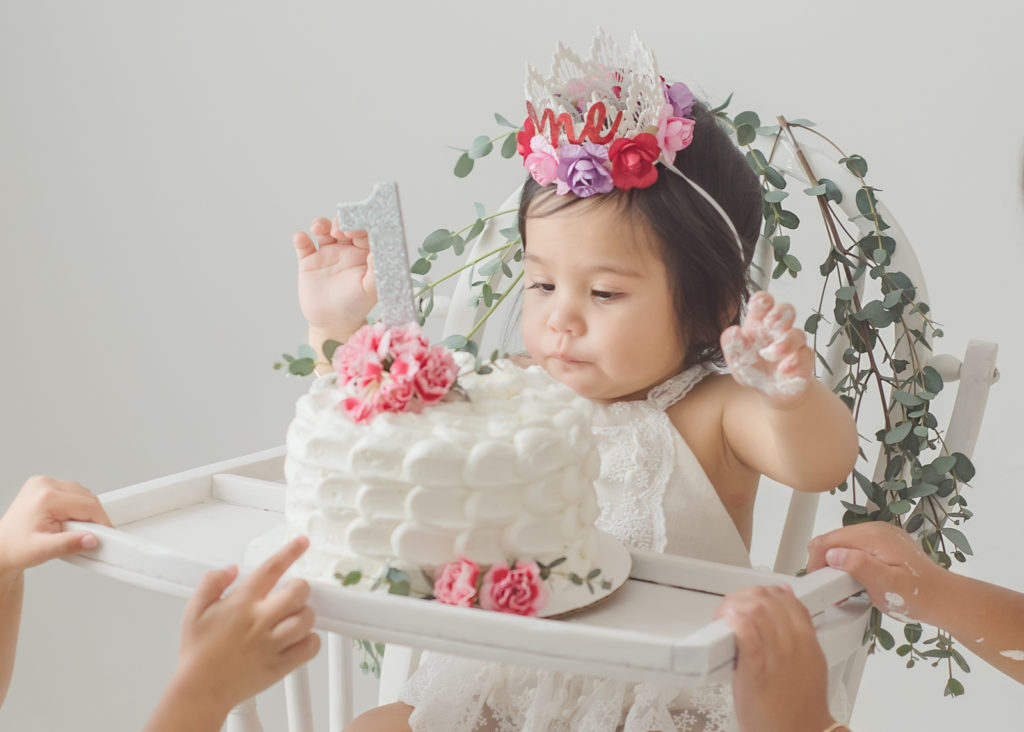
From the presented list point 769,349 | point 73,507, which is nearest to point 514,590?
point 769,349

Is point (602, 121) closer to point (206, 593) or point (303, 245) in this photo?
point (303, 245)

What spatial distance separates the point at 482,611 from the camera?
772mm

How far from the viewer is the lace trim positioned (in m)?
1.16

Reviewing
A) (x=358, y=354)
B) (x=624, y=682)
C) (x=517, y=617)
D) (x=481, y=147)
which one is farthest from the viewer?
(x=481, y=147)

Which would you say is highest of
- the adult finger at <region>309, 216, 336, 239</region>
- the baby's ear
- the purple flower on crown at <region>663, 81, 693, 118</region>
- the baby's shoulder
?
the purple flower on crown at <region>663, 81, 693, 118</region>

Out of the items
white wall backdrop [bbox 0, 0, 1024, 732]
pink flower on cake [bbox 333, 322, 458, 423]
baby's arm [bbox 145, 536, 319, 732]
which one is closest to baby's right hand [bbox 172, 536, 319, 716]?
baby's arm [bbox 145, 536, 319, 732]

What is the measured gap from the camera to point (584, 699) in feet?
3.33

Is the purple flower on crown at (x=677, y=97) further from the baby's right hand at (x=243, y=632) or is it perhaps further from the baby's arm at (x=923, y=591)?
the baby's right hand at (x=243, y=632)

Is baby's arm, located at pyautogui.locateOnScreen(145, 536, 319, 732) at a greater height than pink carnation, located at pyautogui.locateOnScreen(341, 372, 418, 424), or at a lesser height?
lesser

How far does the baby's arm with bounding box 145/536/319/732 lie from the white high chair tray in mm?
24

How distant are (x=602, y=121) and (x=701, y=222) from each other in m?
0.15

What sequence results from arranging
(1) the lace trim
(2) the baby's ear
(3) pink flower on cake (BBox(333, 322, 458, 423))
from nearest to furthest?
(3) pink flower on cake (BBox(333, 322, 458, 423)) → (1) the lace trim → (2) the baby's ear

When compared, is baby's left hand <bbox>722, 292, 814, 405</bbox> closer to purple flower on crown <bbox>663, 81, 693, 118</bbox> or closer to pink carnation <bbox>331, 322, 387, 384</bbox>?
pink carnation <bbox>331, 322, 387, 384</bbox>

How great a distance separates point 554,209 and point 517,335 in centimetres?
62
